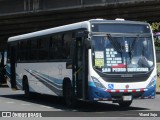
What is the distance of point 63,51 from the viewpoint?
17922 mm

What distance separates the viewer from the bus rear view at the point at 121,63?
15.7 m

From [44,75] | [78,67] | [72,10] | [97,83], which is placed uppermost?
[72,10]

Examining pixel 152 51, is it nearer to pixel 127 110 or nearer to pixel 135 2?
pixel 127 110

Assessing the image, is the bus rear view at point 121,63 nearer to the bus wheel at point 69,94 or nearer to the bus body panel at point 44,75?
the bus wheel at point 69,94

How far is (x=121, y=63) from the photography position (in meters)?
15.9

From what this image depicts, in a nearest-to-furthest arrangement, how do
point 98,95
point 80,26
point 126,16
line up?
point 98,95
point 80,26
point 126,16

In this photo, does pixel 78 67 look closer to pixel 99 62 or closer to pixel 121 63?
pixel 99 62

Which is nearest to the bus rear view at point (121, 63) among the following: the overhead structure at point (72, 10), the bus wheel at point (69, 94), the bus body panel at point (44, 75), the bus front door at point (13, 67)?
the bus wheel at point (69, 94)

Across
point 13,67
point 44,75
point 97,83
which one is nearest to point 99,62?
point 97,83

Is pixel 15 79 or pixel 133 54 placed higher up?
pixel 133 54

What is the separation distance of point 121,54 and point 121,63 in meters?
0.30

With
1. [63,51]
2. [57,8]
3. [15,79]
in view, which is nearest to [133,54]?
[63,51]

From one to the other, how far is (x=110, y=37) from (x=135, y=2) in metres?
16.6

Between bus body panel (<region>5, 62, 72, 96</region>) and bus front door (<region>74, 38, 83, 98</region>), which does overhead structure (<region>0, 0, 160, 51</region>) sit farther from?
bus front door (<region>74, 38, 83, 98</region>)
